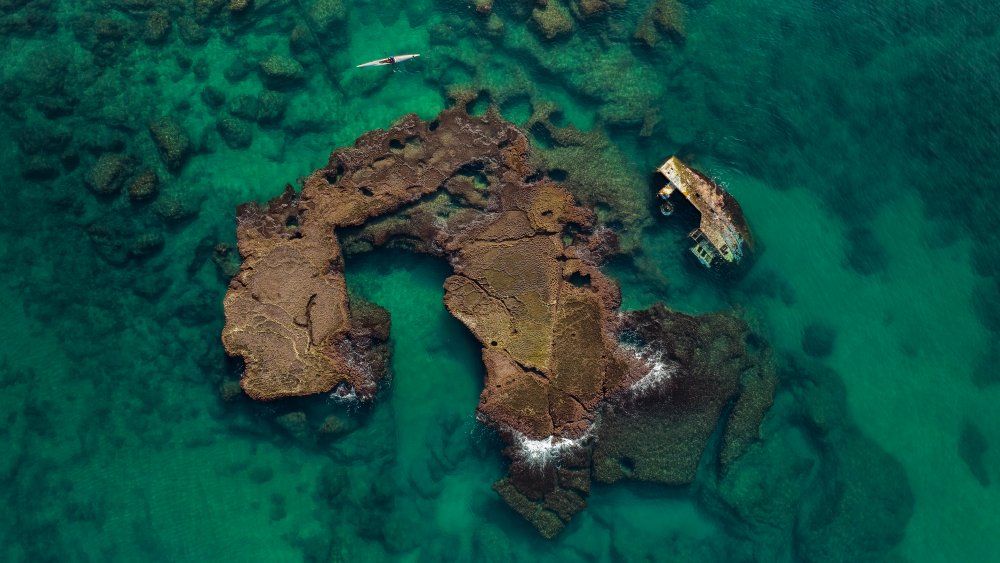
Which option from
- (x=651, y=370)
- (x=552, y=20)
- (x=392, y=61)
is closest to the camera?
(x=651, y=370)

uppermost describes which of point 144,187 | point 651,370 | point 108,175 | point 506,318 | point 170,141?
point 170,141

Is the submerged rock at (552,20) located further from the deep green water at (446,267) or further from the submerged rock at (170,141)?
the submerged rock at (170,141)

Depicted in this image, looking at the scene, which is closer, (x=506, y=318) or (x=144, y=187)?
(x=506, y=318)

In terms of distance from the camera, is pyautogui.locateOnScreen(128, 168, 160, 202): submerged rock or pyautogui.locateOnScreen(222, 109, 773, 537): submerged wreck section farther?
pyautogui.locateOnScreen(128, 168, 160, 202): submerged rock

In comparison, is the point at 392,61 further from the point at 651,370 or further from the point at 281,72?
the point at 651,370

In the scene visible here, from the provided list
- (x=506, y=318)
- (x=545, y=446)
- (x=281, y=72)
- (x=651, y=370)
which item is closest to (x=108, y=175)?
(x=281, y=72)

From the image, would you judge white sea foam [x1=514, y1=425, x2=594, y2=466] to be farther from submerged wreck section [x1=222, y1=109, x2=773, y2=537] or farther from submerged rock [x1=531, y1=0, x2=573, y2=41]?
submerged rock [x1=531, y1=0, x2=573, y2=41]

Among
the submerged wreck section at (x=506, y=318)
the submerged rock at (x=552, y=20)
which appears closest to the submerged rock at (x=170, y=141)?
the submerged wreck section at (x=506, y=318)

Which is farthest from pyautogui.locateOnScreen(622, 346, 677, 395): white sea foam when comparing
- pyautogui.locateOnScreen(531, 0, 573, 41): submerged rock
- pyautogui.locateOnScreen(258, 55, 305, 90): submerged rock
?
pyautogui.locateOnScreen(258, 55, 305, 90): submerged rock
